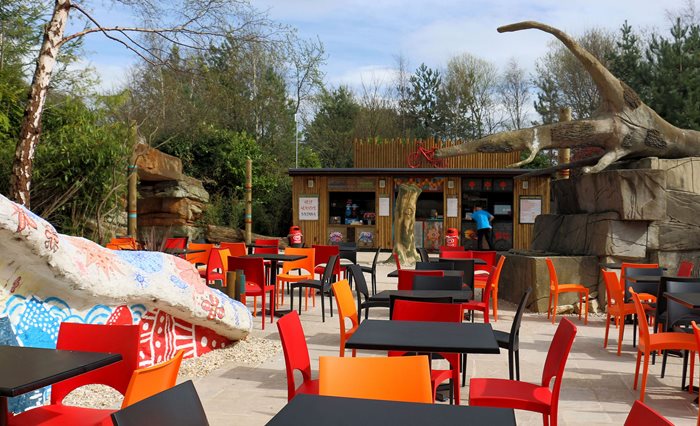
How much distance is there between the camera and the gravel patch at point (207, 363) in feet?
15.6

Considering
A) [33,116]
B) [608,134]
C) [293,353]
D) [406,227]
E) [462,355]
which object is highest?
[33,116]

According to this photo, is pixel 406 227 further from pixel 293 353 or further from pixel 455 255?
pixel 293 353

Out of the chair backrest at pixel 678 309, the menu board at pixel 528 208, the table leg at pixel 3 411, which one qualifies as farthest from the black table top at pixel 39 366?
the menu board at pixel 528 208

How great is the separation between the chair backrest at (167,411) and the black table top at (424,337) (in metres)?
1.48

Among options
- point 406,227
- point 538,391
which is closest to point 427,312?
point 538,391

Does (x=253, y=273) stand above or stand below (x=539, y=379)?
above

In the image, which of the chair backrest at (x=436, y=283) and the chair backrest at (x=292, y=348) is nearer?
the chair backrest at (x=292, y=348)

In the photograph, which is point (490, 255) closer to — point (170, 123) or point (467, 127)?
point (170, 123)

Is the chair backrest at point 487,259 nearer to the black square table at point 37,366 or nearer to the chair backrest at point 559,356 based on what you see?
the chair backrest at point 559,356

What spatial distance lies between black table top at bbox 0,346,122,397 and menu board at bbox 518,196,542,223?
1876 centimetres

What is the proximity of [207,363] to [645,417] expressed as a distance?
15.5ft

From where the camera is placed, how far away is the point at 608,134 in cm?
1002

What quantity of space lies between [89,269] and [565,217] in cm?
820

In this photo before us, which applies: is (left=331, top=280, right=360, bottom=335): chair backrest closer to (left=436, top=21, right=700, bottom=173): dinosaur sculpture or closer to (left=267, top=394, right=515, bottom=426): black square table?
(left=267, top=394, right=515, bottom=426): black square table
